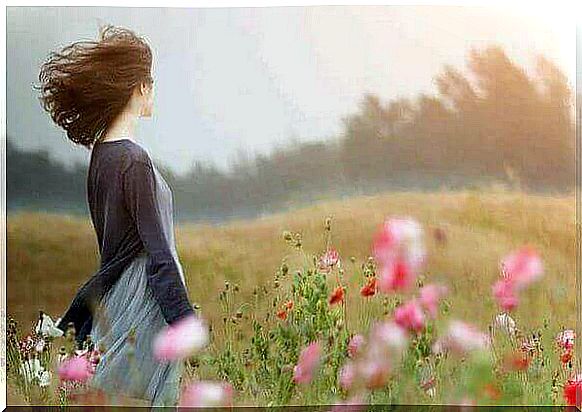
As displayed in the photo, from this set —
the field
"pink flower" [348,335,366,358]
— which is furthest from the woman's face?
"pink flower" [348,335,366,358]

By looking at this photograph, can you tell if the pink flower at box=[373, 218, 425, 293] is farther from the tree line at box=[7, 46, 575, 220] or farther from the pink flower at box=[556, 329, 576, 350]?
the pink flower at box=[556, 329, 576, 350]

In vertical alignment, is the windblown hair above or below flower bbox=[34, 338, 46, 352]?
above

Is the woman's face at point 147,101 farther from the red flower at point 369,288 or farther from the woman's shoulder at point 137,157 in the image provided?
the red flower at point 369,288

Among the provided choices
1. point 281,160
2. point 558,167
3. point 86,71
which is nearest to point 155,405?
point 281,160

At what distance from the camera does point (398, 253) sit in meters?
2.98

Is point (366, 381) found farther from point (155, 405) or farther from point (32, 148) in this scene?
point (32, 148)

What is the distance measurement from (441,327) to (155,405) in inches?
43.7

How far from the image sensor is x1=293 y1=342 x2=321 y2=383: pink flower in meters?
2.92

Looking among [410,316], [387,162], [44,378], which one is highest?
[387,162]

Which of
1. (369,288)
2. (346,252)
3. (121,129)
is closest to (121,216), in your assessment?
(121,129)

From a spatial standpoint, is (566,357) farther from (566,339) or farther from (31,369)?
(31,369)

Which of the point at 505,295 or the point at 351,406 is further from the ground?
the point at 505,295

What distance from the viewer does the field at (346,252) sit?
116 inches

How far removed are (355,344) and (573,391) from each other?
841 millimetres
